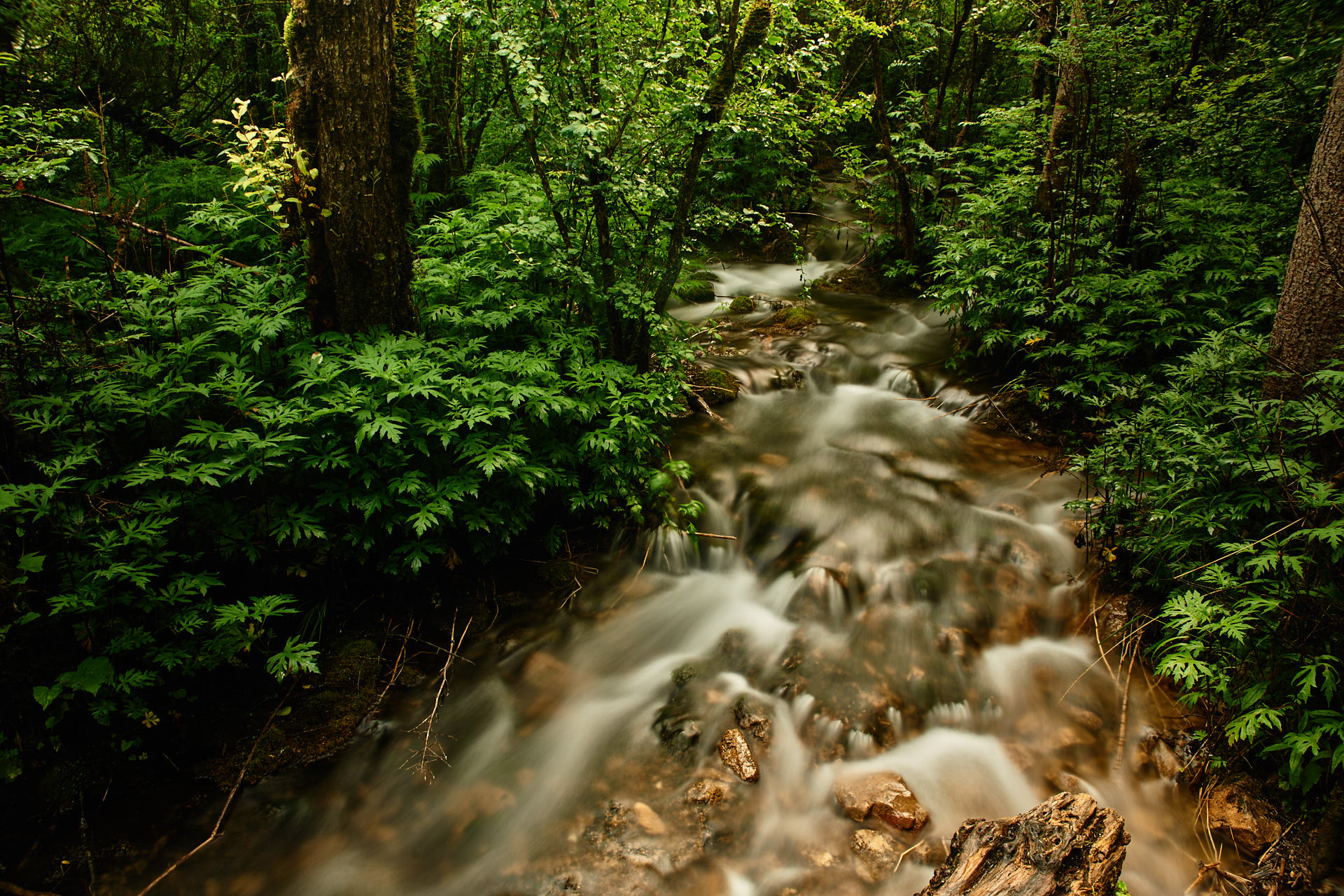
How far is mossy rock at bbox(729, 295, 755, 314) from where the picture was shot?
10.2 m

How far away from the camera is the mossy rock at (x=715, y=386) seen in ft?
24.2

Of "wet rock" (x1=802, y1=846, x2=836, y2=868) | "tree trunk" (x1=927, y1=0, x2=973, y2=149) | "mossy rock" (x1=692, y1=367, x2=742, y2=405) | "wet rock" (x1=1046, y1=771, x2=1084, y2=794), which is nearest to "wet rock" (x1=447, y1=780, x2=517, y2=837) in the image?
"wet rock" (x1=802, y1=846, x2=836, y2=868)

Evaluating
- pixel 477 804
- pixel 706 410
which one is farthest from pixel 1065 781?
pixel 706 410

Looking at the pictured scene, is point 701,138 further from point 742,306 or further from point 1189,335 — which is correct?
point 742,306

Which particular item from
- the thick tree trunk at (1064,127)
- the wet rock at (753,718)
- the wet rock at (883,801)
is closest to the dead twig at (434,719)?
the wet rock at (753,718)

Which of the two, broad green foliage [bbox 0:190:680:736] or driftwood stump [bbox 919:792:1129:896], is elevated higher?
broad green foliage [bbox 0:190:680:736]

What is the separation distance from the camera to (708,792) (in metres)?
3.66

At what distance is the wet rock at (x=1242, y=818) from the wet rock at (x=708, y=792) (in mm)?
2714

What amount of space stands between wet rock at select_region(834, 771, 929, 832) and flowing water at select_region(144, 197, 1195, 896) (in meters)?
0.06

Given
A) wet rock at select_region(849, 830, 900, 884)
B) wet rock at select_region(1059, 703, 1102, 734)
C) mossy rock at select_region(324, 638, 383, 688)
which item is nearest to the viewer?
wet rock at select_region(849, 830, 900, 884)

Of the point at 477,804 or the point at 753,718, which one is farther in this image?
the point at 753,718

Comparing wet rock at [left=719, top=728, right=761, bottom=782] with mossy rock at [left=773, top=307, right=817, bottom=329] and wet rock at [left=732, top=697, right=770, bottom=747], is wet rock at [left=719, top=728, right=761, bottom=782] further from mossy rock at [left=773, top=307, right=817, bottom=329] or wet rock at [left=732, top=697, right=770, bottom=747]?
mossy rock at [left=773, top=307, right=817, bottom=329]

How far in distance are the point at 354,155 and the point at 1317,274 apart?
6.30 metres

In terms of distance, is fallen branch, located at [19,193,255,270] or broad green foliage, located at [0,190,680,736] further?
fallen branch, located at [19,193,255,270]
